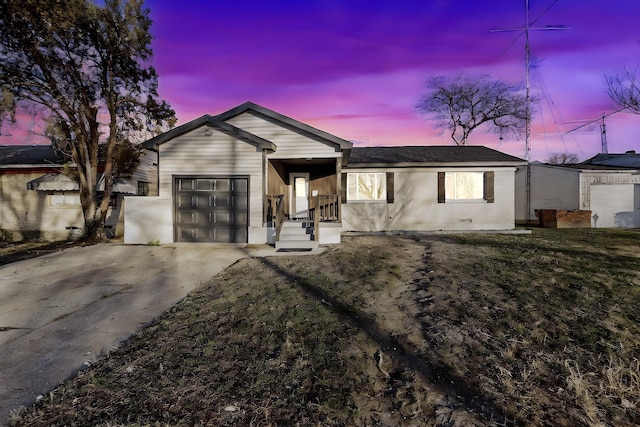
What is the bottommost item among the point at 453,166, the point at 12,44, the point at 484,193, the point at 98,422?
Answer: the point at 98,422

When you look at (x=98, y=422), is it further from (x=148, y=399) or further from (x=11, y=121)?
(x=11, y=121)

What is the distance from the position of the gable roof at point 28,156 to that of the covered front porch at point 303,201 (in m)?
9.89

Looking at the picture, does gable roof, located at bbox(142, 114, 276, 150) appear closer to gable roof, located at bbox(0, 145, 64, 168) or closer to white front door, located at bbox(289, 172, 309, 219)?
white front door, located at bbox(289, 172, 309, 219)

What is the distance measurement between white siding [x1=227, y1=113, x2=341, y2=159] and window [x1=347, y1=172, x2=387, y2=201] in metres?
3.46

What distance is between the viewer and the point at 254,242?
437 inches

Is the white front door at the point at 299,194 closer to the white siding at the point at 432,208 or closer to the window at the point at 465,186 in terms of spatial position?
the white siding at the point at 432,208

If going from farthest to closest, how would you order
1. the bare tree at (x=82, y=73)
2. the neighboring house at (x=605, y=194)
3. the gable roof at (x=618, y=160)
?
the gable roof at (x=618, y=160) < the neighboring house at (x=605, y=194) < the bare tree at (x=82, y=73)

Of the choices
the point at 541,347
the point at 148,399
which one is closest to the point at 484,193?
the point at 541,347

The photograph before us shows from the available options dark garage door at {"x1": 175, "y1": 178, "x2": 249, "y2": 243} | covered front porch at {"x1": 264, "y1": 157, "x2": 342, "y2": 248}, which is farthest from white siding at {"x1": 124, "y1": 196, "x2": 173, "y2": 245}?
covered front porch at {"x1": 264, "y1": 157, "x2": 342, "y2": 248}

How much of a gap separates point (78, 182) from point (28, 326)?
1104 cm

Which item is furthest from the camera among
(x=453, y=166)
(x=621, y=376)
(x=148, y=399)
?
(x=453, y=166)

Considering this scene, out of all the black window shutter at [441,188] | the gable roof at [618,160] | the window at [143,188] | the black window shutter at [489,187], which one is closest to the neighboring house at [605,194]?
the gable roof at [618,160]

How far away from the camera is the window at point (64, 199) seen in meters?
14.2

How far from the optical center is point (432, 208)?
47.8ft
